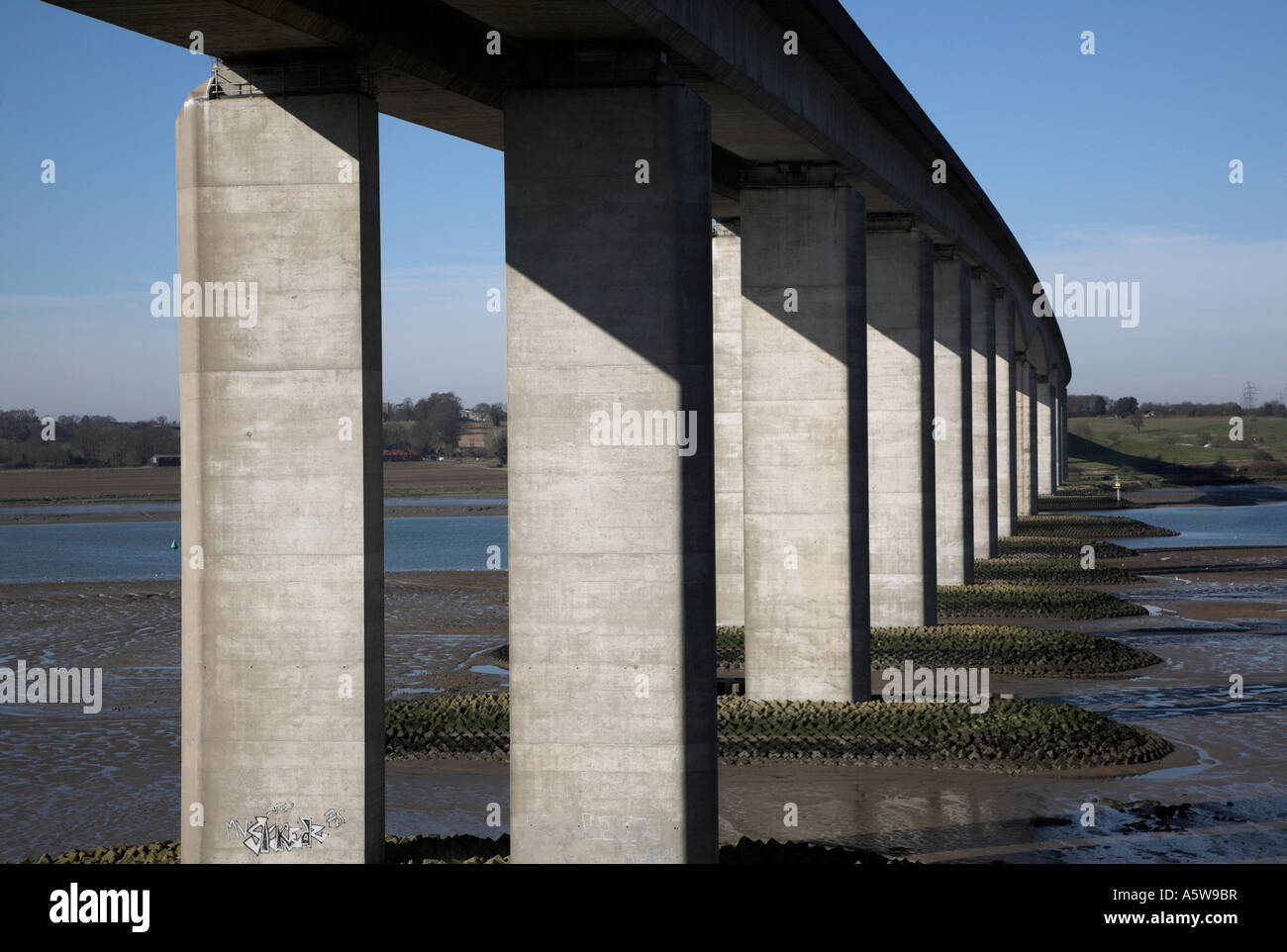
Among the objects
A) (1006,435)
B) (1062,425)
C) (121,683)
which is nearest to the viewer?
(121,683)

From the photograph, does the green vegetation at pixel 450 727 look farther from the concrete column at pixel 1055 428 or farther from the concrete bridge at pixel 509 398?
the concrete column at pixel 1055 428

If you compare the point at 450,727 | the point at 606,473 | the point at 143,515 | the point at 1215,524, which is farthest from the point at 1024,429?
the point at 143,515

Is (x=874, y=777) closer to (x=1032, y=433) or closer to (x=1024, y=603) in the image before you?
(x=1024, y=603)

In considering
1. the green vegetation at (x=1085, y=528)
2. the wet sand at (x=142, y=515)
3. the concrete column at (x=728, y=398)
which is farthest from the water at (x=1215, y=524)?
the wet sand at (x=142, y=515)

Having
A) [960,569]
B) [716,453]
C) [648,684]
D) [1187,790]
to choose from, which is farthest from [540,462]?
[960,569]

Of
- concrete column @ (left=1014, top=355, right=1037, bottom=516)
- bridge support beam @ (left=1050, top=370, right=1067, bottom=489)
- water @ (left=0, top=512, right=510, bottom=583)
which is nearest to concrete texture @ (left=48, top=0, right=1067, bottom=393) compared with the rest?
water @ (left=0, top=512, right=510, bottom=583)

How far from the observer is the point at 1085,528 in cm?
8038

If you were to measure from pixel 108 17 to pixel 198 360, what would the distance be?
3623 millimetres

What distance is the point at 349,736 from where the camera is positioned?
1623 cm

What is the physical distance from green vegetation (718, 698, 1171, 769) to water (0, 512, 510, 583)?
30.9m

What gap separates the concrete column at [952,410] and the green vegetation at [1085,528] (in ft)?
92.7

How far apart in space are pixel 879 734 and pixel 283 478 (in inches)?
501

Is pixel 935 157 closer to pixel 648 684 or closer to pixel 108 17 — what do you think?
pixel 648 684

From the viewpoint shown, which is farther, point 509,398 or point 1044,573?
point 1044,573
